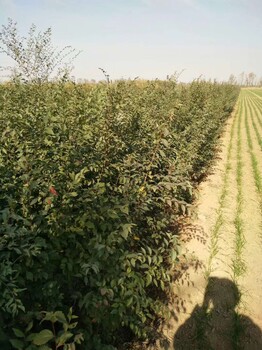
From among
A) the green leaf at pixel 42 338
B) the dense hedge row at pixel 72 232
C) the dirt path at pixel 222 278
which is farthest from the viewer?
the dirt path at pixel 222 278

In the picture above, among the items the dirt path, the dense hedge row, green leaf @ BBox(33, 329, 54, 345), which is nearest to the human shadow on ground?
the dirt path

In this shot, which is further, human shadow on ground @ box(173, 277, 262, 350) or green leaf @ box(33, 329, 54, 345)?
human shadow on ground @ box(173, 277, 262, 350)

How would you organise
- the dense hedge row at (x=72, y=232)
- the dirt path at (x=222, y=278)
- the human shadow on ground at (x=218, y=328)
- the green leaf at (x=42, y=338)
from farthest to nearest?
1. the dirt path at (x=222, y=278)
2. the human shadow on ground at (x=218, y=328)
3. the dense hedge row at (x=72, y=232)
4. the green leaf at (x=42, y=338)

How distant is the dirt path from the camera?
12.4ft

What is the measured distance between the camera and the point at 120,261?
2605mm

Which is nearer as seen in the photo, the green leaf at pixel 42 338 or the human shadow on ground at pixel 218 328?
the green leaf at pixel 42 338

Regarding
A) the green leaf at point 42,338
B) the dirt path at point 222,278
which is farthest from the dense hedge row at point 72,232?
the dirt path at point 222,278

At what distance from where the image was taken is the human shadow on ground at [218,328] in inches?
144

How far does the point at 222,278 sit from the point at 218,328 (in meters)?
1.04

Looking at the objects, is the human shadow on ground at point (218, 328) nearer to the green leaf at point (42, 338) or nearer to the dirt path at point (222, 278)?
the dirt path at point (222, 278)

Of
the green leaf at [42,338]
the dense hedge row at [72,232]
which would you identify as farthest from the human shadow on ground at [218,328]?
the green leaf at [42,338]

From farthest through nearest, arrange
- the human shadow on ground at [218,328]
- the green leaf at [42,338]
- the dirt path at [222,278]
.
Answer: the dirt path at [222,278]
the human shadow on ground at [218,328]
the green leaf at [42,338]

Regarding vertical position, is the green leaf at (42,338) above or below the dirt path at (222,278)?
above

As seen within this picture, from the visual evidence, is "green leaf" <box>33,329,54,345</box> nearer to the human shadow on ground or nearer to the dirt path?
the dirt path
